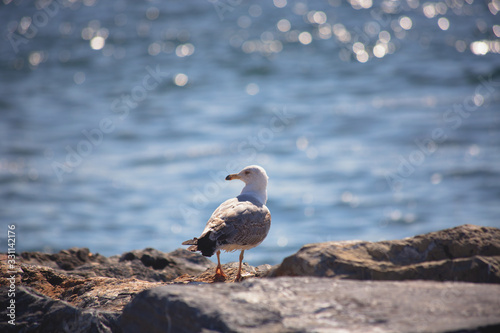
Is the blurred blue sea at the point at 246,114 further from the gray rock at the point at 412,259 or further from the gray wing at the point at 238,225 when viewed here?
the gray rock at the point at 412,259

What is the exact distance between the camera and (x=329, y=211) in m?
15.1

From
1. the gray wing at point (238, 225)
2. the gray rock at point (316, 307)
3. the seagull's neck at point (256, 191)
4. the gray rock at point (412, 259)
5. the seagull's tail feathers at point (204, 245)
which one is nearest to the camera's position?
the gray rock at point (316, 307)

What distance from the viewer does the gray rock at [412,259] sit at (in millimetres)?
→ 5211

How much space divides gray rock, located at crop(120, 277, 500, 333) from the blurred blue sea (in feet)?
23.7

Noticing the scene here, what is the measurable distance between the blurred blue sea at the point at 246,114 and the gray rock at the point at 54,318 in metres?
6.60

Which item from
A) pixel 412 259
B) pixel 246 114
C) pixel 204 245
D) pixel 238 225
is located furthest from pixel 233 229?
pixel 246 114

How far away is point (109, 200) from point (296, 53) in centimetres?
1246

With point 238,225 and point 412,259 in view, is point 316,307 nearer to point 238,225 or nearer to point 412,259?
point 412,259

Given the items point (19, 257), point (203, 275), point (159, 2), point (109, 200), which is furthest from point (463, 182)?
point (159, 2)

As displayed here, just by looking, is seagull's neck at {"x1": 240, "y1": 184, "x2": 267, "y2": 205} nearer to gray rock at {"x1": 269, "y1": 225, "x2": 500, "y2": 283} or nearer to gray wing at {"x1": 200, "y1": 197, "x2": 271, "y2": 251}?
gray wing at {"x1": 200, "y1": 197, "x2": 271, "y2": 251}

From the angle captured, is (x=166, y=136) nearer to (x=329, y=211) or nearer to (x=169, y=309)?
(x=329, y=211)

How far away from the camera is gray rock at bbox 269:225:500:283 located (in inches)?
205

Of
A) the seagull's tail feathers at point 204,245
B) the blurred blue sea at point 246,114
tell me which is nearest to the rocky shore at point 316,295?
the seagull's tail feathers at point 204,245

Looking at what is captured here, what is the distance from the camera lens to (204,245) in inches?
249
